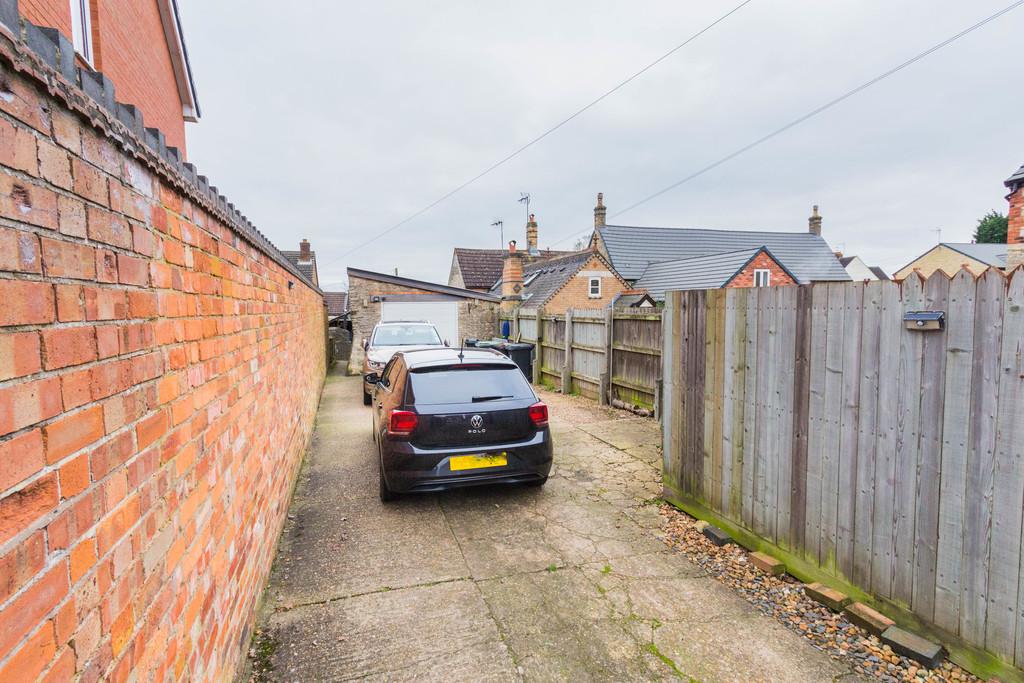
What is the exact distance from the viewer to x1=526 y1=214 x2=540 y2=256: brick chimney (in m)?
29.4

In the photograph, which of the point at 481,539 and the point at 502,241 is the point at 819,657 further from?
the point at 502,241

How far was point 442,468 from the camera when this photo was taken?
4.43 meters

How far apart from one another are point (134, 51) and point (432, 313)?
426 inches

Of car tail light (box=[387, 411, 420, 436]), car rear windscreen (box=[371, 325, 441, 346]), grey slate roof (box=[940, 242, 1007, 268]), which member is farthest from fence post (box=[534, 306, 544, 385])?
grey slate roof (box=[940, 242, 1007, 268])

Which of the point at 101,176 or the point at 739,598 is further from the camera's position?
the point at 739,598

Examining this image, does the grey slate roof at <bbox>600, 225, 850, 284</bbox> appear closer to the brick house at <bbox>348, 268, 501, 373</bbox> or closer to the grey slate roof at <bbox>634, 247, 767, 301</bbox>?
the grey slate roof at <bbox>634, 247, 767, 301</bbox>

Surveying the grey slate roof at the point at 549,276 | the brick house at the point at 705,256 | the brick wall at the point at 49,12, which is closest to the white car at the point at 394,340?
the brick wall at the point at 49,12

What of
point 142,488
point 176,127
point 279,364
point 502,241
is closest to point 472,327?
point 176,127

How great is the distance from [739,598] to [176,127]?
13012 mm

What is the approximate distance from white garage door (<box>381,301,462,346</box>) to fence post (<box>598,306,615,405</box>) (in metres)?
8.49

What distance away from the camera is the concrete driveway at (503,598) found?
2.67m

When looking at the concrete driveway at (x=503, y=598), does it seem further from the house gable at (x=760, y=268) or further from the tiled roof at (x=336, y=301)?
the tiled roof at (x=336, y=301)

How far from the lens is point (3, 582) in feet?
2.79

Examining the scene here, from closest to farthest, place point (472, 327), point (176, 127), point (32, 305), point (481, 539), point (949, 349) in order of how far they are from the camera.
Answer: point (32, 305) < point (949, 349) < point (481, 539) < point (176, 127) < point (472, 327)
